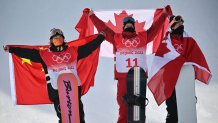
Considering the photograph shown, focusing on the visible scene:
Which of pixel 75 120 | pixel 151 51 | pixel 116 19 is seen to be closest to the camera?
pixel 75 120

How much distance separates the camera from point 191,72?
26.8 ft

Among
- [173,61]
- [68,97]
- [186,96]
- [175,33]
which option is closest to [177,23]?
[175,33]

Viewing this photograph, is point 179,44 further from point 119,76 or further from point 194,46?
point 119,76

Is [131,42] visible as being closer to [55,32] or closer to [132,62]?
[132,62]

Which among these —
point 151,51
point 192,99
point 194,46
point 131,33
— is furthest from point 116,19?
point 192,99

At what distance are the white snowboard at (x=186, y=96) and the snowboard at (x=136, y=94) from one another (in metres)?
0.77

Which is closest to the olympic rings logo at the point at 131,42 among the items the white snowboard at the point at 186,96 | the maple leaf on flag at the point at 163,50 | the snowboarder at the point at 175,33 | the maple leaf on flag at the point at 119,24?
the maple leaf on flag at the point at 163,50

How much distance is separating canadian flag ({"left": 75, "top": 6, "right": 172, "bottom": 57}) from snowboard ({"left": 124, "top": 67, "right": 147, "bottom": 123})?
174 centimetres

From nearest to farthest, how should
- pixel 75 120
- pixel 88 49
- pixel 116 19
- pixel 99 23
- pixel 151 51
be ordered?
pixel 75 120 < pixel 88 49 < pixel 99 23 < pixel 151 51 < pixel 116 19

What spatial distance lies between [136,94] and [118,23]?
10.3 ft

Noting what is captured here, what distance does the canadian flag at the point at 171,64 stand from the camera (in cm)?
819

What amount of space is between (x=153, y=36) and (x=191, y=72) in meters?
1.36

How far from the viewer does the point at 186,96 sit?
790 cm

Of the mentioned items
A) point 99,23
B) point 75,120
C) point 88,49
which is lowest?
point 75,120
